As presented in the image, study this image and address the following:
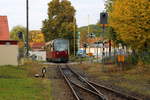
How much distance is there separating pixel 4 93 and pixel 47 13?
212 feet

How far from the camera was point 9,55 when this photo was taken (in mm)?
38719

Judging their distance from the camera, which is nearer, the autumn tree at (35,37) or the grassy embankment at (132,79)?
the grassy embankment at (132,79)

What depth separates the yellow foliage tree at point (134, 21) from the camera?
84.7 feet

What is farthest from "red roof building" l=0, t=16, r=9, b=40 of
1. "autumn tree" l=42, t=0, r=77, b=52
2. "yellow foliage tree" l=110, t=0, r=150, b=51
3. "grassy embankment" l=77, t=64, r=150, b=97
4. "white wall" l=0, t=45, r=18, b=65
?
"yellow foliage tree" l=110, t=0, r=150, b=51

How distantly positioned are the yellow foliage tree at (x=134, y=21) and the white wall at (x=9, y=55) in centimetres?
1351

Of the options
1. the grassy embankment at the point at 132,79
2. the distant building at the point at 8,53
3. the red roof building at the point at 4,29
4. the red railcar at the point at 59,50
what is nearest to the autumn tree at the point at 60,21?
the red railcar at the point at 59,50

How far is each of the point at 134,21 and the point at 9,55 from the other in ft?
52.8

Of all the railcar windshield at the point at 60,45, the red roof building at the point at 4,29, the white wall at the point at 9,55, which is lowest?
the white wall at the point at 9,55

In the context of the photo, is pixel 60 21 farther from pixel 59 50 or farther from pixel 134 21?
pixel 134 21

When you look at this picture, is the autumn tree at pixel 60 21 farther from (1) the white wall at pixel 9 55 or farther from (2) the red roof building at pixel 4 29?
(1) the white wall at pixel 9 55

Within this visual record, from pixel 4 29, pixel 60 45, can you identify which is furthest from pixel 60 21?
pixel 4 29

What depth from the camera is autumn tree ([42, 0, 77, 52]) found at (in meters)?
76.3

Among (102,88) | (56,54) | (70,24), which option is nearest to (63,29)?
(70,24)

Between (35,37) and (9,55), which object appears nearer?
(9,55)
